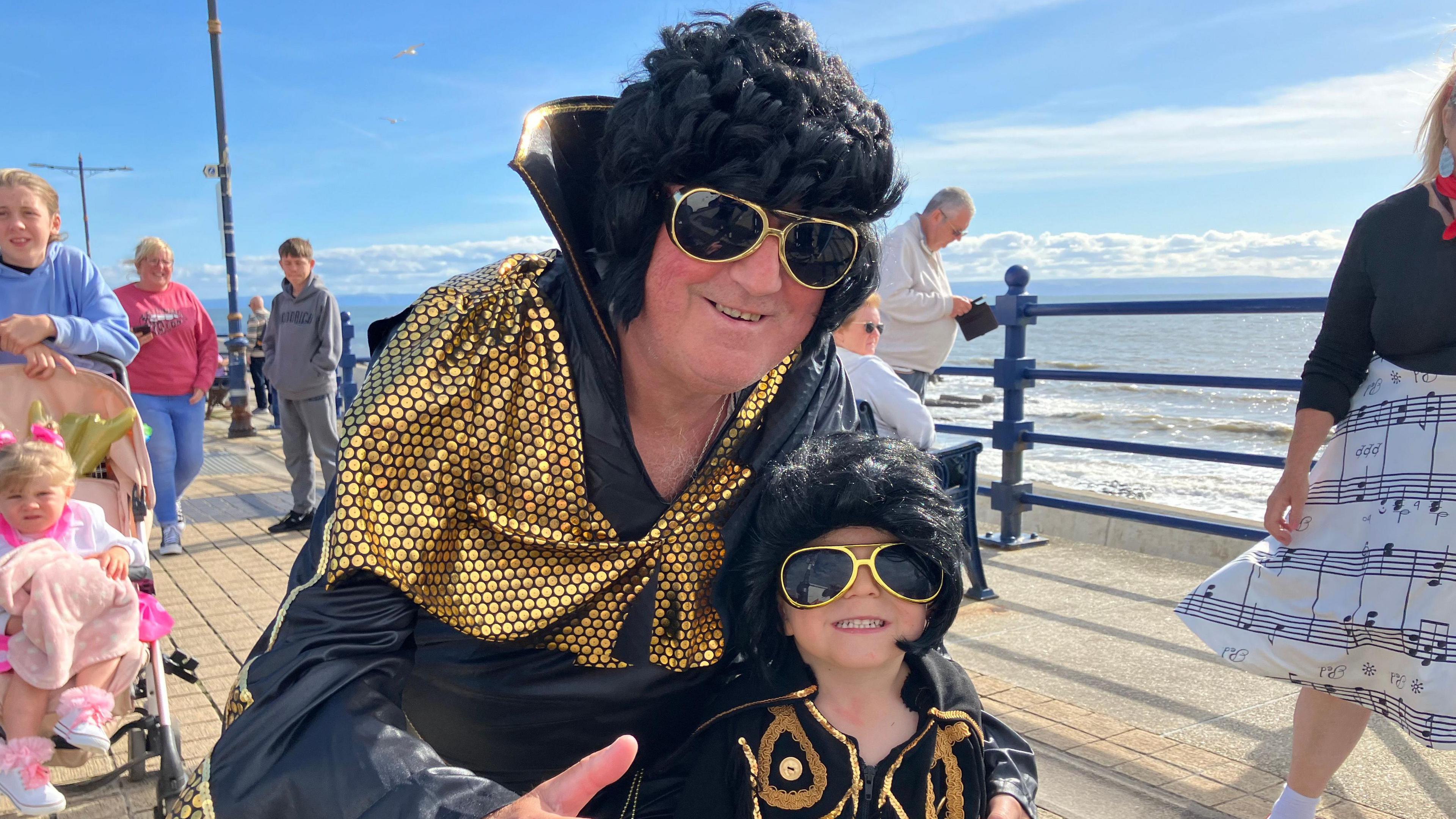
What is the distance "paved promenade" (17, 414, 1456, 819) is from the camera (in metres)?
2.88

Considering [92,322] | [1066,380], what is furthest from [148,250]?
[1066,380]

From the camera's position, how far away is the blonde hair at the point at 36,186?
363 cm

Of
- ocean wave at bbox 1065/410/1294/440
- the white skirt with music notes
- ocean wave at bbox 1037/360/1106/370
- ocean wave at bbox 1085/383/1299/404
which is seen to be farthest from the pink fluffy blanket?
ocean wave at bbox 1037/360/1106/370

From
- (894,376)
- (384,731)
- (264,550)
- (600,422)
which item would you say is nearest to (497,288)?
(600,422)

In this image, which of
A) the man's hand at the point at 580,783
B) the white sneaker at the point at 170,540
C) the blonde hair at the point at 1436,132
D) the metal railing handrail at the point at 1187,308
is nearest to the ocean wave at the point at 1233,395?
the metal railing handrail at the point at 1187,308

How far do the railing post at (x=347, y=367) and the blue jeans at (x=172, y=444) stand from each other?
11.1ft

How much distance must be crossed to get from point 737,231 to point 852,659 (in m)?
0.71

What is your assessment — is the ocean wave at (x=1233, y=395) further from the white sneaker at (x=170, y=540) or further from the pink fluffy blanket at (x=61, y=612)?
the pink fluffy blanket at (x=61, y=612)

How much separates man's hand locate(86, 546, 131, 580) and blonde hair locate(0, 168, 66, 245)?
1.37 m

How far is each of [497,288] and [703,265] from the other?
1.01ft

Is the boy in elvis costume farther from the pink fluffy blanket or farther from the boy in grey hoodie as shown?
the boy in grey hoodie

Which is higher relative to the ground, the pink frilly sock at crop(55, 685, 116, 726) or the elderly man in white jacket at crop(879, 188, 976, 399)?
the elderly man in white jacket at crop(879, 188, 976, 399)

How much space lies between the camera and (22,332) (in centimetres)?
319

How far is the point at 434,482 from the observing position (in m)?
1.39
